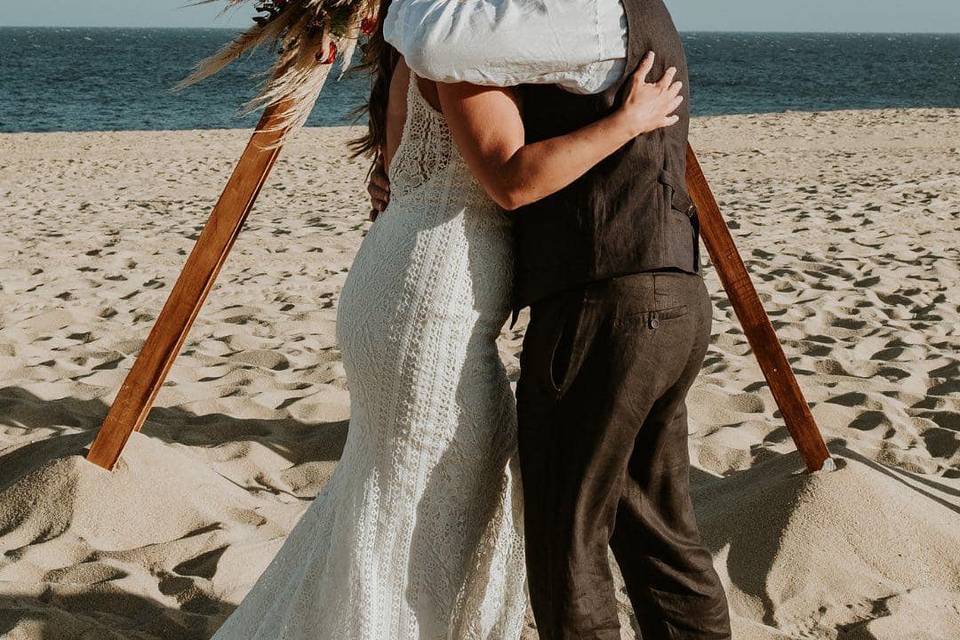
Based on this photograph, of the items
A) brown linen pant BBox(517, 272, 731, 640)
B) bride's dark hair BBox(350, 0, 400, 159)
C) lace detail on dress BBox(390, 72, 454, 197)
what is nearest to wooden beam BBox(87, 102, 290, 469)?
bride's dark hair BBox(350, 0, 400, 159)

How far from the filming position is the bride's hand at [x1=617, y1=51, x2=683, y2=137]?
5.35 feet

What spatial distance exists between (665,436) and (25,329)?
4134 mm

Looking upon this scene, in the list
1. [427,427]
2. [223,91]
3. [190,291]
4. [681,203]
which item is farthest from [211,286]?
[223,91]

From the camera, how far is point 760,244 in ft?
23.2

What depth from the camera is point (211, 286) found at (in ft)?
9.75

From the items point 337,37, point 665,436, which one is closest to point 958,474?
point 665,436

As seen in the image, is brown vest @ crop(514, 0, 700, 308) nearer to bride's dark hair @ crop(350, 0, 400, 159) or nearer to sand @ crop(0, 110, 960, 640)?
bride's dark hair @ crop(350, 0, 400, 159)

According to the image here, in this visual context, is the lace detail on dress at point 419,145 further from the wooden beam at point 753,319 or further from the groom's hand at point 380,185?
the wooden beam at point 753,319

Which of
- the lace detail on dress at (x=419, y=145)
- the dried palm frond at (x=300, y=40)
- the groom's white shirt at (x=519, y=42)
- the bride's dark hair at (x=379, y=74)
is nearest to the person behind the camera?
the groom's white shirt at (x=519, y=42)

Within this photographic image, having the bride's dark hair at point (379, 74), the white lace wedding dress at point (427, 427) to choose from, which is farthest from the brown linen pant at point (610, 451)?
the bride's dark hair at point (379, 74)

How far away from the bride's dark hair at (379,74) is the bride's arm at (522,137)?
338 mm

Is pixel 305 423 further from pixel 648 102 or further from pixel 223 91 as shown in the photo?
pixel 223 91

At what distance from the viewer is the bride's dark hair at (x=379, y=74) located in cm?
199

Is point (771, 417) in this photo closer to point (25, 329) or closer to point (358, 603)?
point (358, 603)
